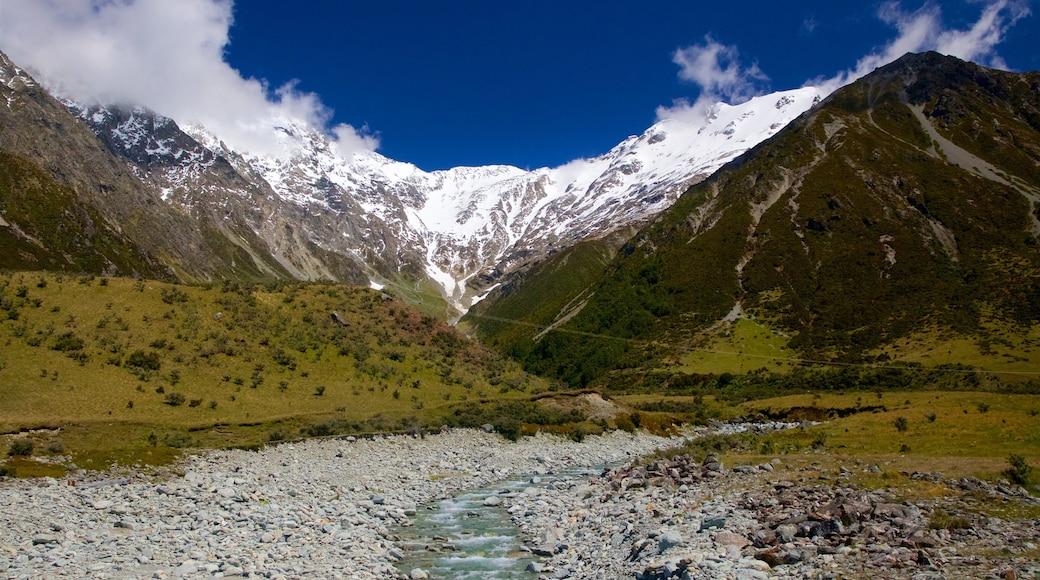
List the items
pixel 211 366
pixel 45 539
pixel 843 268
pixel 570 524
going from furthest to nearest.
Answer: pixel 843 268 < pixel 211 366 < pixel 570 524 < pixel 45 539

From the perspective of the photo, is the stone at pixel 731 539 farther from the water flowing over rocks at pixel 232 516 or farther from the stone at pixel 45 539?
the stone at pixel 45 539

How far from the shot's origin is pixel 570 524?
23.6 m

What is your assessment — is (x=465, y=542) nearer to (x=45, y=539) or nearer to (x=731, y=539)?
(x=731, y=539)

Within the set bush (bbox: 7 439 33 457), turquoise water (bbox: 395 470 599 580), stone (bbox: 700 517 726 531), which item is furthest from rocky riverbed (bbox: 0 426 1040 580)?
bush (bbox: 7 439 33 457)

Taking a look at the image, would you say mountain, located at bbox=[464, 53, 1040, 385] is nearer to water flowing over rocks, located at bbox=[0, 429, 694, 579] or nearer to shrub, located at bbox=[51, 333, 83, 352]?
shrub, located at bbox=[51, 333, 83, 352]

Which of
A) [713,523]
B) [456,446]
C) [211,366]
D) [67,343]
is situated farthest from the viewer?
[211,366]

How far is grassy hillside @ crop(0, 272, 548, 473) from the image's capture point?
36875mm

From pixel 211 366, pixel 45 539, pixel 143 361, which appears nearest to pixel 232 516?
pixel 45 539

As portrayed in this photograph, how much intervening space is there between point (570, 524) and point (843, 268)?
15121cm

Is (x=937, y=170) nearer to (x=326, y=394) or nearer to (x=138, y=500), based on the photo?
(x=326, y=394)

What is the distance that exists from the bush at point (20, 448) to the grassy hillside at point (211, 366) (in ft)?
3.27

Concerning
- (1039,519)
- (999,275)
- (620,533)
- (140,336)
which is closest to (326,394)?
(140,336)

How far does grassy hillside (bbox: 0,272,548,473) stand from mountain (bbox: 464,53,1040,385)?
79.6 metres

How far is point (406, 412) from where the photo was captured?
5103cm
